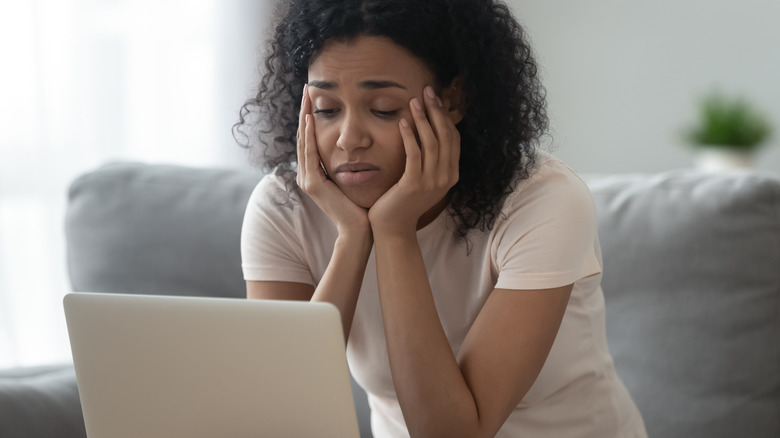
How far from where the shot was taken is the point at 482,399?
1078 mm

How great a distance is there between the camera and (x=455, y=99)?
122cm

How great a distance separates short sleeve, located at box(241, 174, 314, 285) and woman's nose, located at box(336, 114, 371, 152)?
22 centimetres

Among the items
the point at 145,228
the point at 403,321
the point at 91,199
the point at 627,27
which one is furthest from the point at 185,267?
the point at 627,27

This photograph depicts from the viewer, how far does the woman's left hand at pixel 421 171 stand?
1140 millimetres

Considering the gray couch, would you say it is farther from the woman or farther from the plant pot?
the plant pot

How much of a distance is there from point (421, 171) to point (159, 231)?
78cm

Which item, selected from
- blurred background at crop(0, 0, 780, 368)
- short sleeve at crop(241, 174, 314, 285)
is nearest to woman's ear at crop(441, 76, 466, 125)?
short sleeve at crop(241, 174, 314, 285)

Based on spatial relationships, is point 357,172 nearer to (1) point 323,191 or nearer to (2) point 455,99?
(1) point 323,191

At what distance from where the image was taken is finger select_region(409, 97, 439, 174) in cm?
114

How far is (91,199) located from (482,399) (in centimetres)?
107

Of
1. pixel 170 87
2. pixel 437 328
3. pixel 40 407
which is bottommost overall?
pixel 40 407

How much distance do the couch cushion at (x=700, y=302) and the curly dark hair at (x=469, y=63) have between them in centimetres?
31

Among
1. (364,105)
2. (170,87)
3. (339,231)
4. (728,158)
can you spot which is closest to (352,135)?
(364,105)

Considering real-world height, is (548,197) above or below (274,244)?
above
